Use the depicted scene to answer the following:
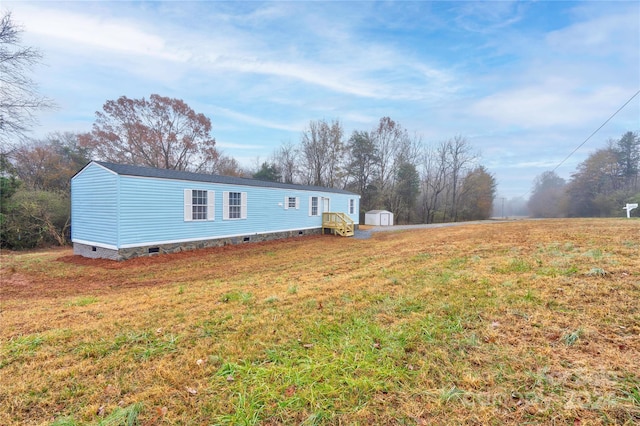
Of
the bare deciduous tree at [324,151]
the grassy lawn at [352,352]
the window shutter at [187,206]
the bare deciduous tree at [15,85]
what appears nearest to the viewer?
the grassy lawn at [352,352]

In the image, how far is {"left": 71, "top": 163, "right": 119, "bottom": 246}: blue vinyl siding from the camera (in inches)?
347

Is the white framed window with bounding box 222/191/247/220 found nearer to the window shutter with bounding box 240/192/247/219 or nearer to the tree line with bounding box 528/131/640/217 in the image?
the window shutter with bounding box 240/192/247/219

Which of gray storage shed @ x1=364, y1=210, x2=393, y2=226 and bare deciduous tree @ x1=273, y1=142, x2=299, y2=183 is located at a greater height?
bare deciduous tree @ x1=273, y1=142, x2=299, y2=183

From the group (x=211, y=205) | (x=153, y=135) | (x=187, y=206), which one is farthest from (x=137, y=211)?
(x=153, y=135)

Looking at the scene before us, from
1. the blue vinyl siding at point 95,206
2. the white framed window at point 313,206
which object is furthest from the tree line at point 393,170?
the blue vinyl siding at point 95,206

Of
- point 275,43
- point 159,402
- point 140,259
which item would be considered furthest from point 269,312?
point 275,43

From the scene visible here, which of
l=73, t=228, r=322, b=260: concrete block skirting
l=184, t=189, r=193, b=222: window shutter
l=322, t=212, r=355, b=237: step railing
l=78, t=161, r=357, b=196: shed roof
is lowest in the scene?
l=73, t=228, r=322, b=260: concrete block skirting

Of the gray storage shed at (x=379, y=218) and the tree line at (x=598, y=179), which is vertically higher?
the tree line at (x=598, y=179)

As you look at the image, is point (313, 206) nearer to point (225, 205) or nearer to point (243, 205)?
point (243, 205)

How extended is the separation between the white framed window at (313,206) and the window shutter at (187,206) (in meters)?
7.46

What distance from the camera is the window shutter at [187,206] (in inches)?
405

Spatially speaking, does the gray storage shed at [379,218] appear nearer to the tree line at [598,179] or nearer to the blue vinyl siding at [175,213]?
the blue vinyl siding at [175,213]

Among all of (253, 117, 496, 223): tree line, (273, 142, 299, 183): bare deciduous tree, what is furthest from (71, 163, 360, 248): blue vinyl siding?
(273, 142, 299, 183): bare deciduous tree

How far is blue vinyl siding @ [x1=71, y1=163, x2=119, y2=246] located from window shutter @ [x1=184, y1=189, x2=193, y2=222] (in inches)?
85.0
